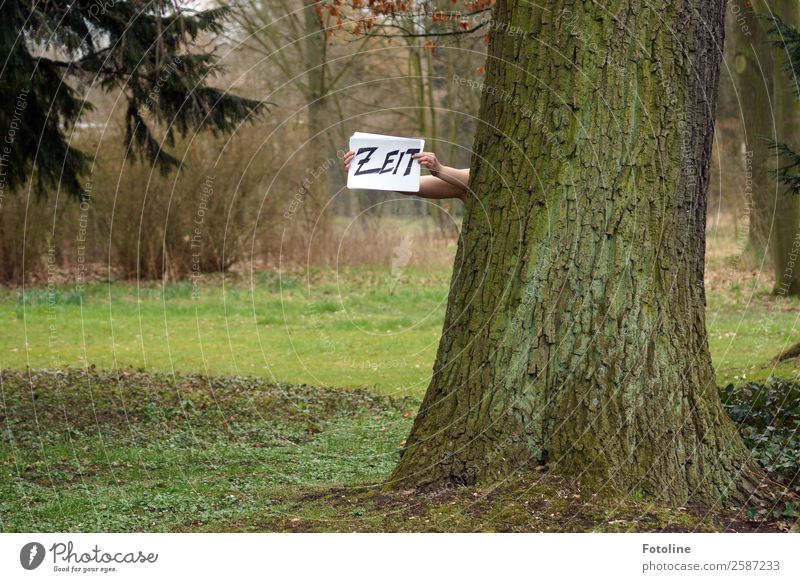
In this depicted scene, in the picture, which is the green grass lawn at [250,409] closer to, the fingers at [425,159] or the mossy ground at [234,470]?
the mossy ground at [234,470]

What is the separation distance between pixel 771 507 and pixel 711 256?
14.9 metres

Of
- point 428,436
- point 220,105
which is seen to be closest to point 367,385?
point 220,105

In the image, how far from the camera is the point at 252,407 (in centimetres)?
848

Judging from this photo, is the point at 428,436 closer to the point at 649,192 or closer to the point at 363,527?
the point at 363,527

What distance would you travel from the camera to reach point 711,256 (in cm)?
1866

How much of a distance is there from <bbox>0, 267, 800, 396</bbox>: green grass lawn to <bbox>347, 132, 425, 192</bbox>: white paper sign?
4811 millimetres

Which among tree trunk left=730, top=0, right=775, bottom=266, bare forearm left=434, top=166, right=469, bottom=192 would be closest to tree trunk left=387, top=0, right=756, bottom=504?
bare forearm left=434, top=166, right=469, bottom=192

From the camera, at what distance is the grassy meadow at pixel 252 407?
14.1ft

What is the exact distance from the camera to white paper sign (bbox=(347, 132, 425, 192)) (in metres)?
4.69

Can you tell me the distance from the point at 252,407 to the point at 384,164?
14.0 feet

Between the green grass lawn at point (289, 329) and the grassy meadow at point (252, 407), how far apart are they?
46mm

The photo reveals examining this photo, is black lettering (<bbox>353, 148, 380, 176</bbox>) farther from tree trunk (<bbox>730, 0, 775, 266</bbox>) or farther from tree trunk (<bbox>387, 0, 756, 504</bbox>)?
tree trunk (<bbox>730, 0, 775, 266</bbox>)

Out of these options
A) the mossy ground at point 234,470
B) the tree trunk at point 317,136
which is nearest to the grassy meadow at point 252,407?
the mossy ground at point 234,470

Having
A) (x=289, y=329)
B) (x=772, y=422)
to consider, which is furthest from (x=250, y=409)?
(x=289, y=329)
